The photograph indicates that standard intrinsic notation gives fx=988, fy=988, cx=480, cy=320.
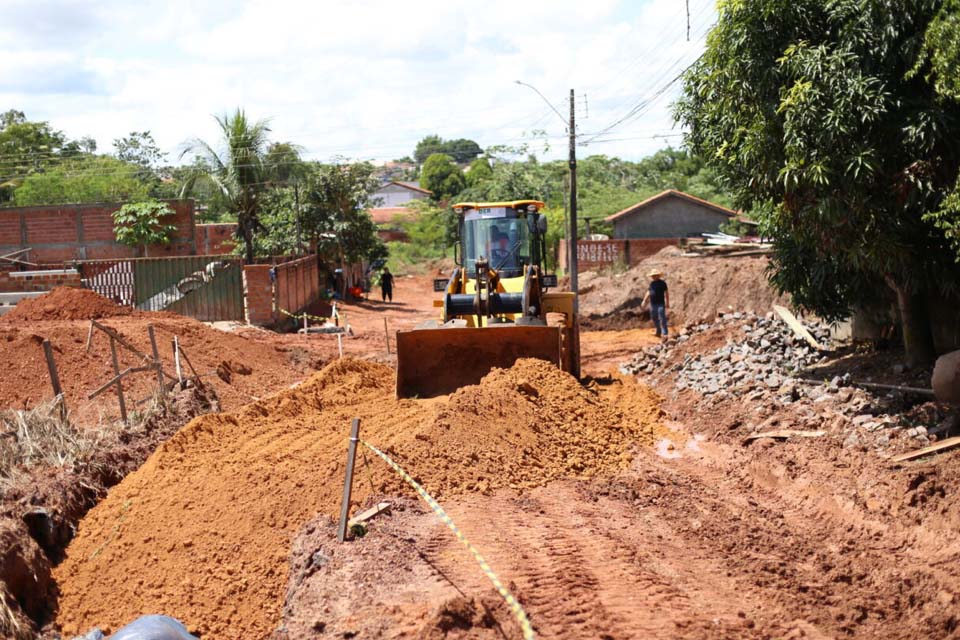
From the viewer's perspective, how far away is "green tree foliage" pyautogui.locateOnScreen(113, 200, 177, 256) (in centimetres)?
3931

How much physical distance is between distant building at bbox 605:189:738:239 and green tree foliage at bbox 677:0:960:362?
38951 mm

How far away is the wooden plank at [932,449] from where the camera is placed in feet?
32.0

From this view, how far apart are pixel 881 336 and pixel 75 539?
36.3 ft

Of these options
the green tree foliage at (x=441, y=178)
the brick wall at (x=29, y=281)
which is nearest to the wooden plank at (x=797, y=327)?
the brick wall at (x=29, y=281)

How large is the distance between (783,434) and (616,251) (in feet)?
95.2

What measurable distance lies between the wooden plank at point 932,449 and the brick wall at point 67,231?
3466 centimetres

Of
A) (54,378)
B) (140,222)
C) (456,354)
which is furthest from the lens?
(140,222)

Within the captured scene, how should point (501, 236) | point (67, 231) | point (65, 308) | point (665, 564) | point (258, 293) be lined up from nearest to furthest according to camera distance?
point (665, 564) → point (501, 236) → point (65, 308) → point (258, 293) → point (67, 231)

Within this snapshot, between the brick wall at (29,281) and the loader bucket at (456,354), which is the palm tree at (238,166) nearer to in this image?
the brick wall at (29,281)

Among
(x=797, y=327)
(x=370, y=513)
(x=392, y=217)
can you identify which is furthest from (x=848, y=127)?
(x=392, y=217)

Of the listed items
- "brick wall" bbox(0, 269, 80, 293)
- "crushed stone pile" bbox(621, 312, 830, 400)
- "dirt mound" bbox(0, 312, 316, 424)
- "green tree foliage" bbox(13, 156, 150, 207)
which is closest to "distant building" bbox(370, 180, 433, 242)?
"green tree foliage" bbox(13, 156, 150, 207)

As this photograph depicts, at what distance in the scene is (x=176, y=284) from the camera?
90.1 feet

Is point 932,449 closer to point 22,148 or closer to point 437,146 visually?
point 22,148

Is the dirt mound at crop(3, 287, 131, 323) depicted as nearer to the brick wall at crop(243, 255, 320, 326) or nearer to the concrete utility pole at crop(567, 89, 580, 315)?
the brick wall at crop(243, 255, 320, 326)
